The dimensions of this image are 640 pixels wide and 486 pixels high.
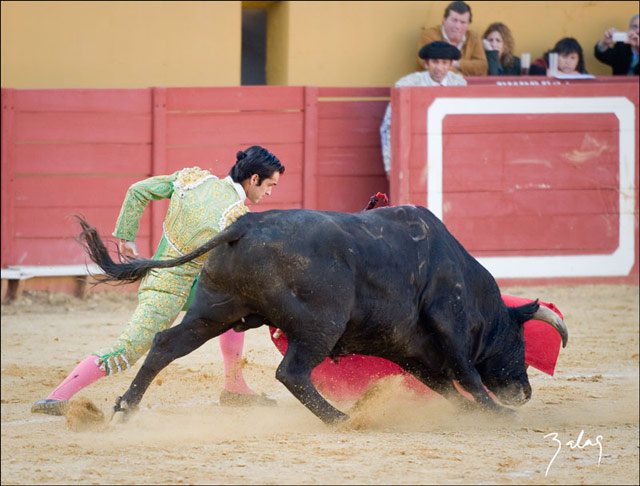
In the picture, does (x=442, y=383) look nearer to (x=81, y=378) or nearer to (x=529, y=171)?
(x=81, y=378)

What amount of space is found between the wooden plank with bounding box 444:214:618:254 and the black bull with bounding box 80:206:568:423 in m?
3.71

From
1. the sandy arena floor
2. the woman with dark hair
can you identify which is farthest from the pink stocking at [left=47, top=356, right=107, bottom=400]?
the sandy arena floor

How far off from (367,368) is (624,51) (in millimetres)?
4991

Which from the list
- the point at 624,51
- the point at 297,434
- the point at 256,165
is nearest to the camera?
the point at 297,434

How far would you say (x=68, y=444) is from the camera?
3975 millimetres

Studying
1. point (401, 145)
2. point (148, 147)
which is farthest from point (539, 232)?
point (148, 147)

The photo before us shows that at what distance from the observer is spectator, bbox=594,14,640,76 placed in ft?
29.0

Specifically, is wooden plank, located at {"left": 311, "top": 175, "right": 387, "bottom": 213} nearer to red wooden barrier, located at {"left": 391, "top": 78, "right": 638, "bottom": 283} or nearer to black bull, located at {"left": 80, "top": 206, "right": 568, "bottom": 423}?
red wooden barrier, located at {"left": 391, "top": 78, "right": 638, "bottom": 283}

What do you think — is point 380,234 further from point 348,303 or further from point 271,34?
point 271,34

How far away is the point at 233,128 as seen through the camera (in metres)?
8.09

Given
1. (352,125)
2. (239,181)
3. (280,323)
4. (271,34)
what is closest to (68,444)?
(280,323)

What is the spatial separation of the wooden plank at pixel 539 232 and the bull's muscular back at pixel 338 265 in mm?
3928

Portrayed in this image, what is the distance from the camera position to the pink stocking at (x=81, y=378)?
4363mm

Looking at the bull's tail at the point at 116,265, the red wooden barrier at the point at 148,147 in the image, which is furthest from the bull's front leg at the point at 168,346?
the red wooden barrier at the point at 148,147
